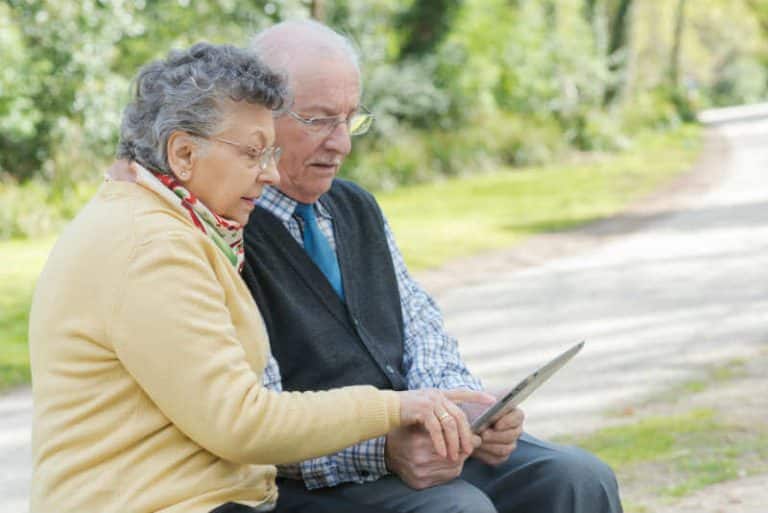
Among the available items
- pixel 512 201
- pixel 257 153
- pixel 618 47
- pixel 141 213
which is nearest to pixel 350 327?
pixel 257 153

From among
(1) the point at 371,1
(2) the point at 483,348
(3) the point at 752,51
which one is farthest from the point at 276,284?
(3) the point at 752,51

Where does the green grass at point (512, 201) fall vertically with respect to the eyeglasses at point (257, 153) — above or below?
below

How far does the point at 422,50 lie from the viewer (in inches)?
906

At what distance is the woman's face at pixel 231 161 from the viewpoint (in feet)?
8.10

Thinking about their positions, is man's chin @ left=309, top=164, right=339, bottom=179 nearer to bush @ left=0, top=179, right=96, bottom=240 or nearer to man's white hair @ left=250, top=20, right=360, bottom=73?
man's white hair @ left=250, top=20, right=360, bottom=73

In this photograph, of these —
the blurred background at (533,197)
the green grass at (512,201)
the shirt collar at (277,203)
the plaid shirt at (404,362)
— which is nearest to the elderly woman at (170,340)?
the blurred background at (533,197)

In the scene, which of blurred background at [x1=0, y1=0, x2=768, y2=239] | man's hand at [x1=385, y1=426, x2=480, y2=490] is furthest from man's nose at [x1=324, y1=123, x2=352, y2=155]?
blurred background at [x1=0, y1=0, x2=768, y2=239]

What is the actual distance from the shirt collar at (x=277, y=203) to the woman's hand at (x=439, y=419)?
73cm

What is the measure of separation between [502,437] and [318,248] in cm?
68

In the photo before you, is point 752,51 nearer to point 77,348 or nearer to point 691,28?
point 691,28

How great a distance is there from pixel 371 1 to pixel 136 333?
18964 mm

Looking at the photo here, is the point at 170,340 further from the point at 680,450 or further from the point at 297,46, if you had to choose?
the point at 680,450

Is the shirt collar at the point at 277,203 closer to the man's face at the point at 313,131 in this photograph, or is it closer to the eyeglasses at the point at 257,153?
the man's face at the point at 313,131

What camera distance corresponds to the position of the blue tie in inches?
127
